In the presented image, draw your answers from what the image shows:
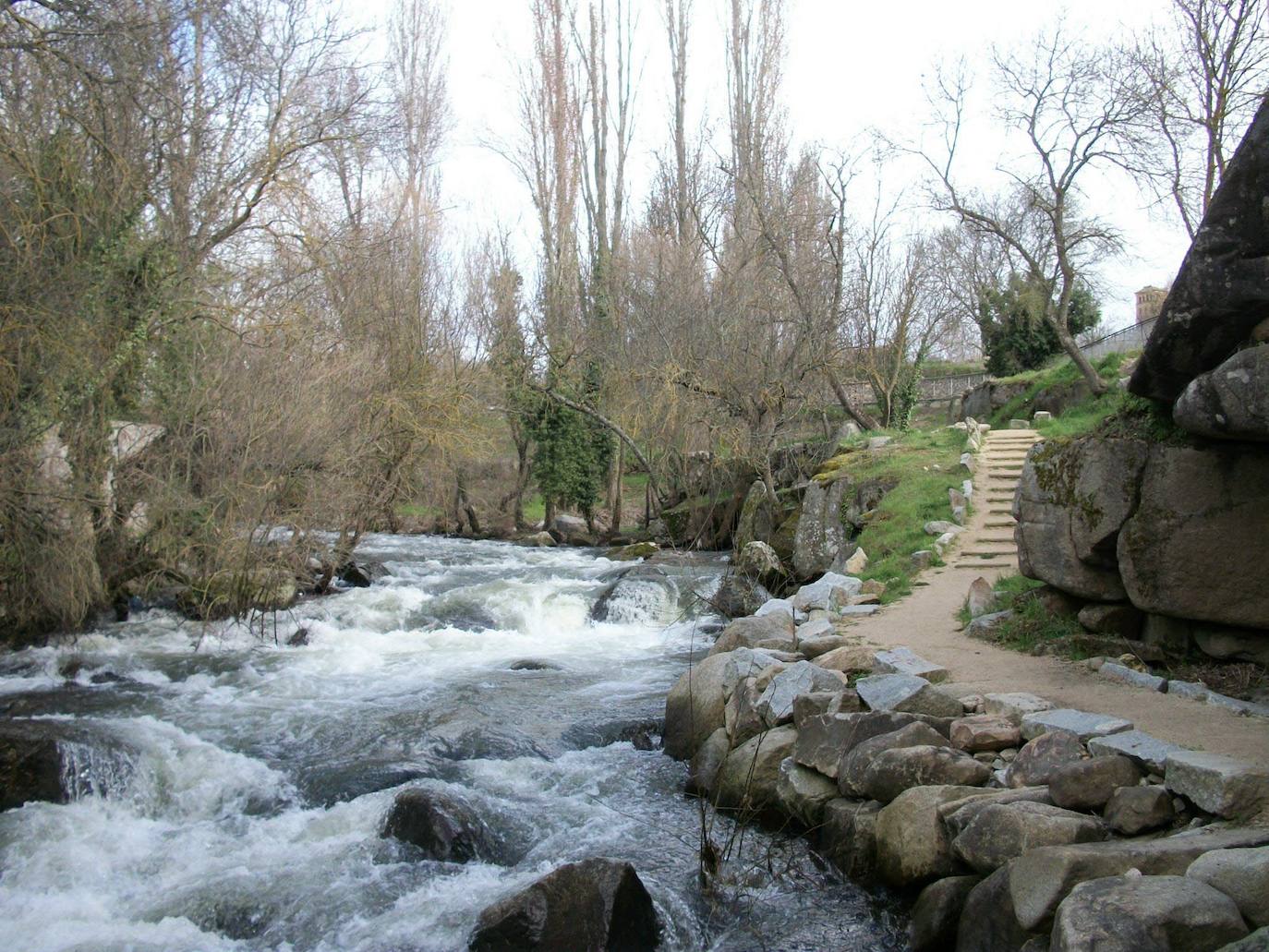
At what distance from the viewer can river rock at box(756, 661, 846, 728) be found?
675 centimetres

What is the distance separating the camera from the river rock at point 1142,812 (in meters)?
4.26

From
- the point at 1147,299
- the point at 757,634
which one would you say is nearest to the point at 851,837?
the point at 757,634

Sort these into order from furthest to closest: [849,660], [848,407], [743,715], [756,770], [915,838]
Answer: [848,407], [849,660], [743,715], [756,770], [915,838]

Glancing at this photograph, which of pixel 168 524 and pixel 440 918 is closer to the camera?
pixel 440 918

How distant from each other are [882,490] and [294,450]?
27.6ft

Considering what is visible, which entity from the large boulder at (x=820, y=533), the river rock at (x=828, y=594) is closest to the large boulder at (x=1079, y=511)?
the river rock at (x=828, y=594)

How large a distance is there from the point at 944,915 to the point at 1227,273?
12.0 ft

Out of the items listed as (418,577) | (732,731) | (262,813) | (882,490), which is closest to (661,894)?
(732,731)

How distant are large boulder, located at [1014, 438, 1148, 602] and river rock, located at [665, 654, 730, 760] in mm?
2607

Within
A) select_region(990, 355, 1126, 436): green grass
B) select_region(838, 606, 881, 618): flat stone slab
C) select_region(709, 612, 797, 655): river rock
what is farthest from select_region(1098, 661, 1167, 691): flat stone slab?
select_region(990, 355, 1126, 436): green grass

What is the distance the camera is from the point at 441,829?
5.81 metres

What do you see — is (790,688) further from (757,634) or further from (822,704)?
(757,634)

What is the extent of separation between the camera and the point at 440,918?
16.5 ft

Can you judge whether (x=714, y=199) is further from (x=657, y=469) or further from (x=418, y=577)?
(x=418, y=577)
